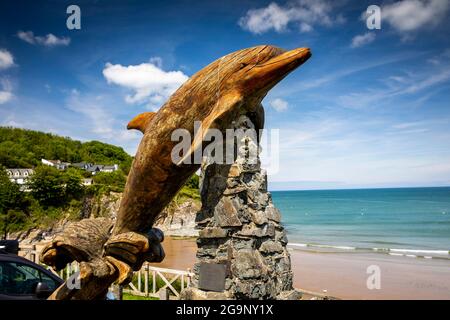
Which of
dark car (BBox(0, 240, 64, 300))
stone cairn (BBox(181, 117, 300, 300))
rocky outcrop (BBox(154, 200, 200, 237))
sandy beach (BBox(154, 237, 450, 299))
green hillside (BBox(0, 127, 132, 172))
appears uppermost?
green hillside (BBox(0, 127, 132, 172))

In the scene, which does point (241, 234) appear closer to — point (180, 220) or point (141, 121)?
point (141, 121)

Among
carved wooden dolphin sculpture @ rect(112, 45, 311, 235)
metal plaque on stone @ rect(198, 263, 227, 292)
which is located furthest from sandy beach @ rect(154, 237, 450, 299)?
carved wooden dolphin sculpture @ rect(112, 45, 311, 235)

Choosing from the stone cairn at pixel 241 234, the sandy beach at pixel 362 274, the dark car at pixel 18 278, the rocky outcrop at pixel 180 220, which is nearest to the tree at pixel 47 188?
the rocky outcrop at pixel 180 220

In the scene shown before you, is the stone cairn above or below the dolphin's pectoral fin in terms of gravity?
below

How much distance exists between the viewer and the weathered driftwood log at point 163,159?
2969mm

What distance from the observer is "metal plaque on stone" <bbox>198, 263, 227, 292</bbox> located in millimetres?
5496

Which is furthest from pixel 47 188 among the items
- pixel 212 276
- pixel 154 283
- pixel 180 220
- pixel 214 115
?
pixel 214 115

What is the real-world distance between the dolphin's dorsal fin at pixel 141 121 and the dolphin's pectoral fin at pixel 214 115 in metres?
0.76

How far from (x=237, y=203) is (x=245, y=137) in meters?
1.08

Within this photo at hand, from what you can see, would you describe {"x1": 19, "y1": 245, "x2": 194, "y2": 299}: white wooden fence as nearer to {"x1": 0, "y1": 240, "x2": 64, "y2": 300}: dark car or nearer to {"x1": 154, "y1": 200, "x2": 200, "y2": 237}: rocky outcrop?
{"x1": 0, "y1": 240, "x2": 64, "y2": 300}: dark car

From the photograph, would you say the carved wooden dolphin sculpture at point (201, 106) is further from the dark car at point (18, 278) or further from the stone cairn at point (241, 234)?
the dark car at point (18, 278)

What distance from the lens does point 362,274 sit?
62.5ft

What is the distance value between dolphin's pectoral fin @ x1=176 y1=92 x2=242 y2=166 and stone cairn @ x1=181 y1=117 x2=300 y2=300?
7.52ft
